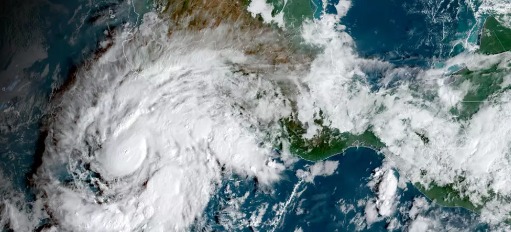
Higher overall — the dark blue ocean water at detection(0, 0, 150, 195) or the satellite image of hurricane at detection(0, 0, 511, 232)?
the dark blue ocean water at detection(0, 0, 150, 195)

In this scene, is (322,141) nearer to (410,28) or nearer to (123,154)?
(410,28)

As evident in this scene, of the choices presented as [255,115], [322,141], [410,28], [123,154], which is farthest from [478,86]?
[123,154]

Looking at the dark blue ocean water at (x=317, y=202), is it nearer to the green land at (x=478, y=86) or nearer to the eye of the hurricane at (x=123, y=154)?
the eye of the hurricane at (x=123, y=154)

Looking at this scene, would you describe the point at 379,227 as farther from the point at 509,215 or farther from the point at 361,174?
the point at 509,215

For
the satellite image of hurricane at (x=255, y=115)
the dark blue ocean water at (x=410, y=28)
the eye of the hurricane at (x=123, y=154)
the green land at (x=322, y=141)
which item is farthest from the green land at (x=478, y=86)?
the eye of the hurricane at (x=123, y=154)

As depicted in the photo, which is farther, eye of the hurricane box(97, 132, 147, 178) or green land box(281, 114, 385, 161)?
green land box(281, 114, 385, 161)

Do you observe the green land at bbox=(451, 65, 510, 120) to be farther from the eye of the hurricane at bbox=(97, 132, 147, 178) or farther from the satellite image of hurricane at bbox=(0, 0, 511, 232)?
the eye of the hurricane at bbox=(97, 132, 147, 178)

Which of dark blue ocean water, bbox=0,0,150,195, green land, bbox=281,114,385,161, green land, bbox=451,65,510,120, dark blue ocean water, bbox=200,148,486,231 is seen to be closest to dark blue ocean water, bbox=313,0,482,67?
green land, bbox=451,65,510,120
